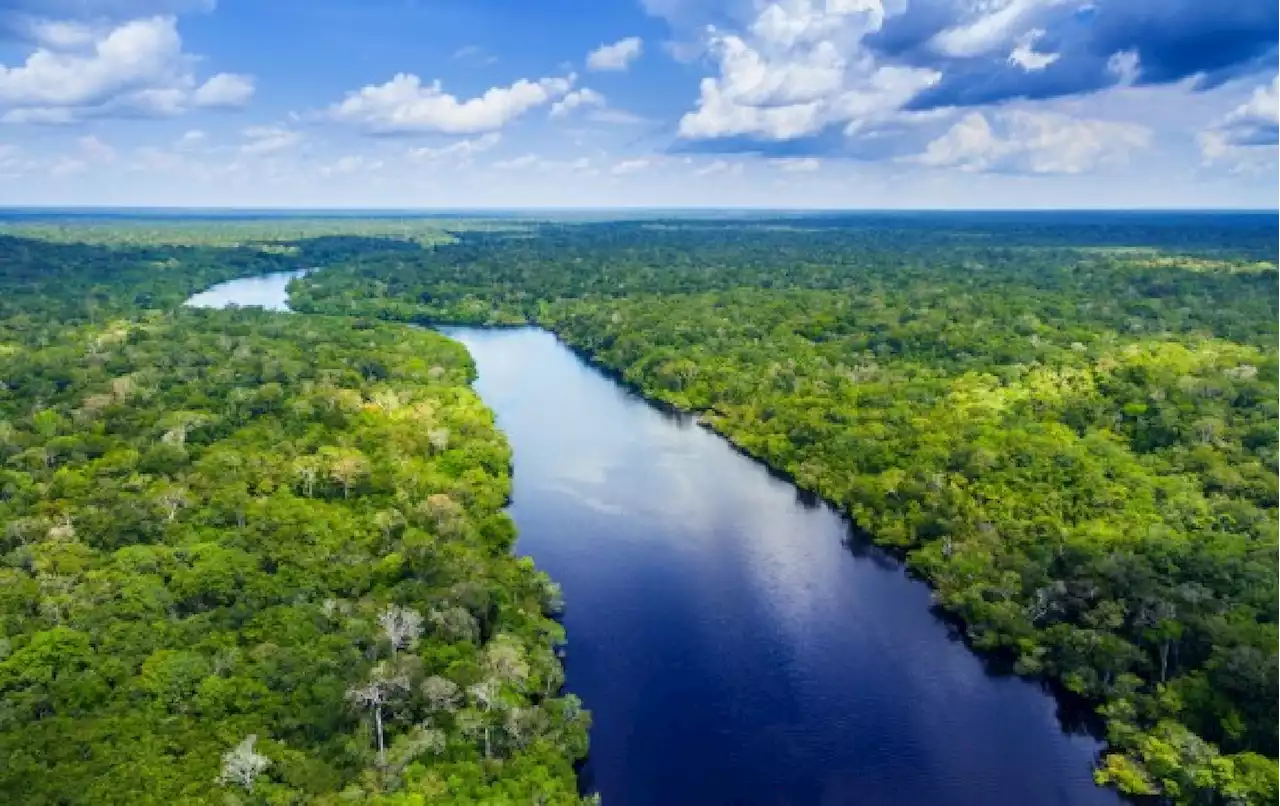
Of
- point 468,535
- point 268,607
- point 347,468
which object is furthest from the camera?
point 347,468

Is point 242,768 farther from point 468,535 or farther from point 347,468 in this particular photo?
point 347,468

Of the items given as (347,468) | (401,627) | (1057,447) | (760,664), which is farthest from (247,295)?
(760,664)

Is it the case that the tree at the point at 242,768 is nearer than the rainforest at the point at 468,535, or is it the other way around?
the tree at the point at 242,768

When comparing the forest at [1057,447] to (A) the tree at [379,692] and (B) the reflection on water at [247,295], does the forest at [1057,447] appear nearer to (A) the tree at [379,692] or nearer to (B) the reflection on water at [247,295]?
(B) the reflection on water at [247,295]

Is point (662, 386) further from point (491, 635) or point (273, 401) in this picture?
point (491, 635)

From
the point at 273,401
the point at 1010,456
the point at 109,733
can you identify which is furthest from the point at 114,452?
the point at 1010,456

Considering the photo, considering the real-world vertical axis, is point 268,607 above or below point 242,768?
above

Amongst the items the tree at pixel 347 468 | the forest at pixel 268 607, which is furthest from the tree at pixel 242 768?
the tree at pixel 347 468
